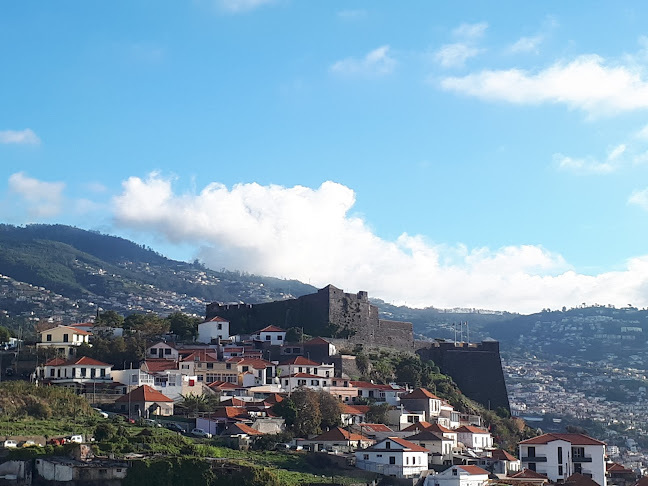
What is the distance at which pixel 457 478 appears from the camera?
168 ft

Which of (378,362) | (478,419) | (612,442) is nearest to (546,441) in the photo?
(478,419)

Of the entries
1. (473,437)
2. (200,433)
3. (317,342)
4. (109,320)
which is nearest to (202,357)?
(317,342)

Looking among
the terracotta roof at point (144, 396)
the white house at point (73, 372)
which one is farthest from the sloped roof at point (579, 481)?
the white house at point (73, 372)

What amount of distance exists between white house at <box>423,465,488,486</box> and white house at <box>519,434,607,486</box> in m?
9.61

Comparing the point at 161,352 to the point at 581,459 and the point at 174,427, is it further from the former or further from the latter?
the point at 581,459

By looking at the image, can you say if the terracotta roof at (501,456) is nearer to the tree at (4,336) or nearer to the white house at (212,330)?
the white house at (212,330)

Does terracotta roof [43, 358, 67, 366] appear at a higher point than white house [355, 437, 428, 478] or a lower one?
higher

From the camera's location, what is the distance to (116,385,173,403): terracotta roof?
59.1 metres

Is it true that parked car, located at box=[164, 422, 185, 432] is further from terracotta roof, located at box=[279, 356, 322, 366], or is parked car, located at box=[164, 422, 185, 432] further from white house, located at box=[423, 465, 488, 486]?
terracotta roof, located at box=[279, 356, 322, 366]

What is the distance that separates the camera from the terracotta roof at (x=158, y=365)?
217 ft

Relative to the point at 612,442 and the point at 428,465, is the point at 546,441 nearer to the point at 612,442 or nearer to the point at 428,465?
the point at 428,465

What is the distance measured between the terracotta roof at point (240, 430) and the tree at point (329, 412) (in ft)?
17.2

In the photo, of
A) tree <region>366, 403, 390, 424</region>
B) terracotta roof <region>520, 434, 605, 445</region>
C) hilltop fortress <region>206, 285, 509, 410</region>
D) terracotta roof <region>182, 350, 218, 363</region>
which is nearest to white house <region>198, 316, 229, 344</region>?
hilltop fortress <region>206, 285, 509, 410</region>

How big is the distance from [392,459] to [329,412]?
8.57 metres
